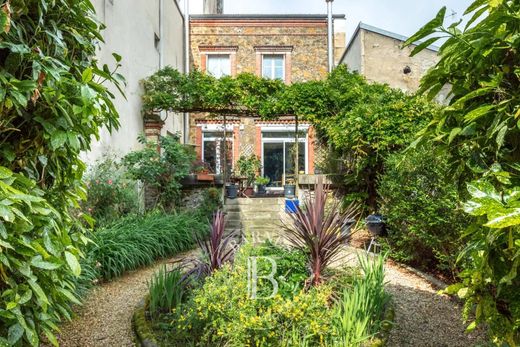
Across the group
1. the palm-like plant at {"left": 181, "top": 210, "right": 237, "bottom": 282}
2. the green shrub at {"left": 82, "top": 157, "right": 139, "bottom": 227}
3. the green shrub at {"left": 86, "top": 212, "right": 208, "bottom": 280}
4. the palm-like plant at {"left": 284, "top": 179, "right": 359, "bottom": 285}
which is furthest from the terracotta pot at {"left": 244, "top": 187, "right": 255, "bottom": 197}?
the palm-like plant at {"left": 284, "top": 179, "right": 359, "bottom": 285}

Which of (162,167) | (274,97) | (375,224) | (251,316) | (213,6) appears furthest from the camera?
(213,6)

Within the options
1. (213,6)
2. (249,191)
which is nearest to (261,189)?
(249,191)

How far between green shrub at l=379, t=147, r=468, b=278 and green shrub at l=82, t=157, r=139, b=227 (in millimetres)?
4142

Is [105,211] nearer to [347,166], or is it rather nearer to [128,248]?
[128,248]

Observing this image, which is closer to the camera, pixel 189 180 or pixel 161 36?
Result: pixel 189 180

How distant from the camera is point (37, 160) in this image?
162 cm

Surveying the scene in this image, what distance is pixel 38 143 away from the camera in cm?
155

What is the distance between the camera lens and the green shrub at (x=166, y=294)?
3.18 metres

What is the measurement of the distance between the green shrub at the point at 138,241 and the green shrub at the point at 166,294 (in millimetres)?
731

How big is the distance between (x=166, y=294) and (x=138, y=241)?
204 cm

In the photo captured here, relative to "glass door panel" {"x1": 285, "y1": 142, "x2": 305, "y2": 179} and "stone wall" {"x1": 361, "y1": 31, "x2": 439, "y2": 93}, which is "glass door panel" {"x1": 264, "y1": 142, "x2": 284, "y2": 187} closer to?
"glass door panel" {"x1": 285, "y1": 142, "x2": 305, "y2": 179}

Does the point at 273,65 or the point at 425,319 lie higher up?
the point at 273,65

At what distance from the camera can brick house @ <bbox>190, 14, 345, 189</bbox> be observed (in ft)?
43.8

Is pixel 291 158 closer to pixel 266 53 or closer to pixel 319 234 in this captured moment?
pixel 266 53
